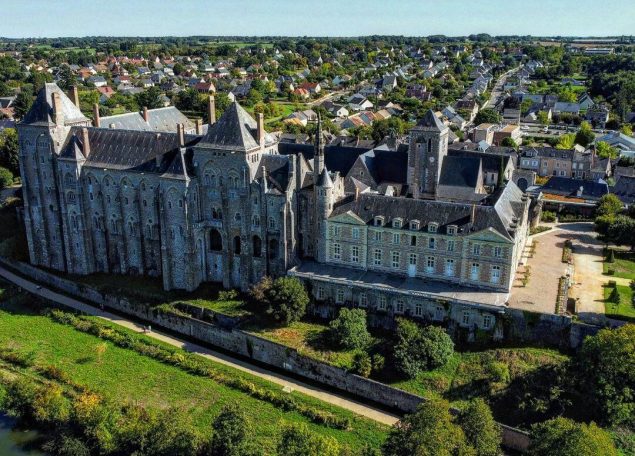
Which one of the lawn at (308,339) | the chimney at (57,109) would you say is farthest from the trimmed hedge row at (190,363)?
the chimney at (57,109)

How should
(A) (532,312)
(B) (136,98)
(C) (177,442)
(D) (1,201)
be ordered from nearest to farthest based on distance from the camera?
1. (C) (177,442)
2. (A) (532,312)
3. (D) (1,201)
4. (B) (136,98)

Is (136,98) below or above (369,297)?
above

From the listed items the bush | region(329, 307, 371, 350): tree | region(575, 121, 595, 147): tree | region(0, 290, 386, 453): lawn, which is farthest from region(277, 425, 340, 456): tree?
region(575, 121, 595, 147): tree

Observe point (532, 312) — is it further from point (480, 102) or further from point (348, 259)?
point (480, 102)

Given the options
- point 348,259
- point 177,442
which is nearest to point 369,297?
point 348,259

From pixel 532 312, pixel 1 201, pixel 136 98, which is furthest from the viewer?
pixel 136 98

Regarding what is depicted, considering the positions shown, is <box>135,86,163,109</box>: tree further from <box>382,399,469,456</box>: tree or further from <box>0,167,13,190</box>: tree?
<box>382,399,469,456</box>: tree

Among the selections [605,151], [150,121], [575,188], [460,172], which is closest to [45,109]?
[150,121]
